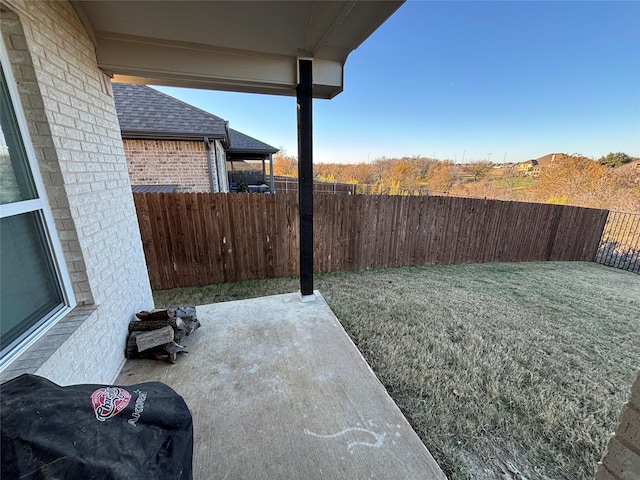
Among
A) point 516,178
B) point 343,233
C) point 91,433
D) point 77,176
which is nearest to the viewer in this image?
point 91,433

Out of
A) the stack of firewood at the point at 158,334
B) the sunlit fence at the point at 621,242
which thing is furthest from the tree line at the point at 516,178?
the stack of firewood at the point at 158,334

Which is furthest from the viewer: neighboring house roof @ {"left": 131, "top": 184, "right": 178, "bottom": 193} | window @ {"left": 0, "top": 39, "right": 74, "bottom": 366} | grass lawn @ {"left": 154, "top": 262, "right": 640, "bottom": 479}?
neighboring house roof @ {"left": 131, "top": 184, "right": 178, "bottom": 193}

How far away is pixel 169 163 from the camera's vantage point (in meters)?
7.06

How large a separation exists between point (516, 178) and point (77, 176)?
62.0ft

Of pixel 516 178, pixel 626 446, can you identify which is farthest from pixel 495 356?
pixel 516 178

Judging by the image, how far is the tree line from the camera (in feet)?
33.3

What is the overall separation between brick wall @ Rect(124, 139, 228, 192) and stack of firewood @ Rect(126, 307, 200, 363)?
212 inches

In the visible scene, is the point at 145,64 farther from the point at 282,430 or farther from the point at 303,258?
the point at 282,430

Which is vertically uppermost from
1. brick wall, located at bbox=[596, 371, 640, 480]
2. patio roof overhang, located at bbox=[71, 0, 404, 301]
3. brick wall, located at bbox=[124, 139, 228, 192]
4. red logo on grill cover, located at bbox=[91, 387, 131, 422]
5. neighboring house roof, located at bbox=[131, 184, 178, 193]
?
patio roof overhang, located at bbox=[71, 0, 404, 301]

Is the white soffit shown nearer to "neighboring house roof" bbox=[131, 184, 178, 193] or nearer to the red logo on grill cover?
the red logo on grill cover

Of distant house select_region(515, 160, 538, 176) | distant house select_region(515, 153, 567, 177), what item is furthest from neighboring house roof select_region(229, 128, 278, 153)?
distant house select_region(515, 160, 538, 176)

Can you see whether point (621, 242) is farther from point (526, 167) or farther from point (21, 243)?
point (21, 243)

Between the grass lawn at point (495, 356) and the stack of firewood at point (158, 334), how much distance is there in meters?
1.11

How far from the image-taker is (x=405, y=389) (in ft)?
6.89
